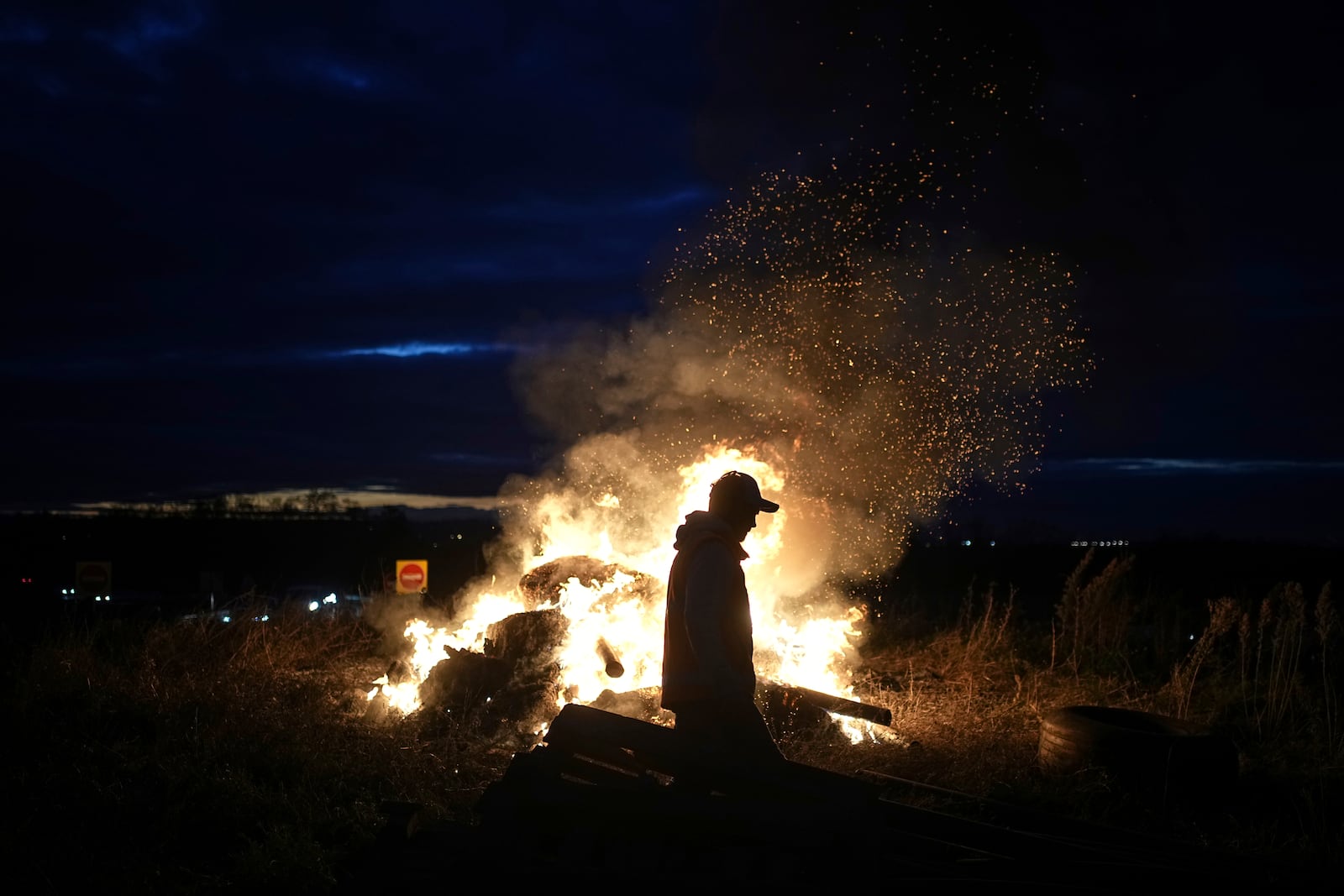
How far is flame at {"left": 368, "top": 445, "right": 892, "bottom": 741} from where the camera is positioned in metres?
9.94

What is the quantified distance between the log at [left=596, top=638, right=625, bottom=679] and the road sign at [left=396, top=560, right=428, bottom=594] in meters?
6.42

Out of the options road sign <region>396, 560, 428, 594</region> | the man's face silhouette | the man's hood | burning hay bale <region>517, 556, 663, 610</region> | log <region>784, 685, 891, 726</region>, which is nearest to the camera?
the man's hood

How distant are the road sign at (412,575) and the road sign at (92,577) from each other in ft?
19.3

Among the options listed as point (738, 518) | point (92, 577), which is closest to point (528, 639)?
point (738, 518)

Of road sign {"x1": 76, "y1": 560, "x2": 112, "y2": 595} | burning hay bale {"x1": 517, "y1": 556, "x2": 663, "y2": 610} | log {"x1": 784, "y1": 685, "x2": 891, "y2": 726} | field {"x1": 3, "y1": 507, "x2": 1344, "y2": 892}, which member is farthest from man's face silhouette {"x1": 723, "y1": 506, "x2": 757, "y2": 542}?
road sign {"x1": 76, "y1": 560, "x2": 112, "y2": 595}

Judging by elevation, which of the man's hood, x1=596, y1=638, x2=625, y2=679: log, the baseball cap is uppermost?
the baseball cap

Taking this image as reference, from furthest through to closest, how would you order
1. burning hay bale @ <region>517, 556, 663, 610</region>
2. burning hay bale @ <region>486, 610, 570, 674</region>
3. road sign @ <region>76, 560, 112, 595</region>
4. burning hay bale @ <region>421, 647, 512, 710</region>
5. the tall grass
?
road sign @ <region>76, 560, 112, 595</region>
the tall grass
burning hay bale @ <region>517, 556, 663, 610</region>
burning hay bale @ <region>486, 610, 570, 674</region>
burning hay bale @ <region>421, 647, 512, 710</region>

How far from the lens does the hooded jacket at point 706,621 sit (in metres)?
4.57

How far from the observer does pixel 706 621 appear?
4.61 metres

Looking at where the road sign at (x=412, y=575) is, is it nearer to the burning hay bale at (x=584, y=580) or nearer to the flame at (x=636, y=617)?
the flame at (x=636, y=617)

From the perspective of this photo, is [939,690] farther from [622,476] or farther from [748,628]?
[748,628]

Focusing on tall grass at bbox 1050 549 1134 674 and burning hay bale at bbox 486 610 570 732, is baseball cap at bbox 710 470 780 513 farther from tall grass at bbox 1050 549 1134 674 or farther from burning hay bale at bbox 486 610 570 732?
tall grass at bbox 1050 549 1134 674

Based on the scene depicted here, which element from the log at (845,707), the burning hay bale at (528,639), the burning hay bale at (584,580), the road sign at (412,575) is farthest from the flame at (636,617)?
the road sign at (412,575)

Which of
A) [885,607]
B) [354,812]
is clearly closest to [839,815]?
[354,812]
